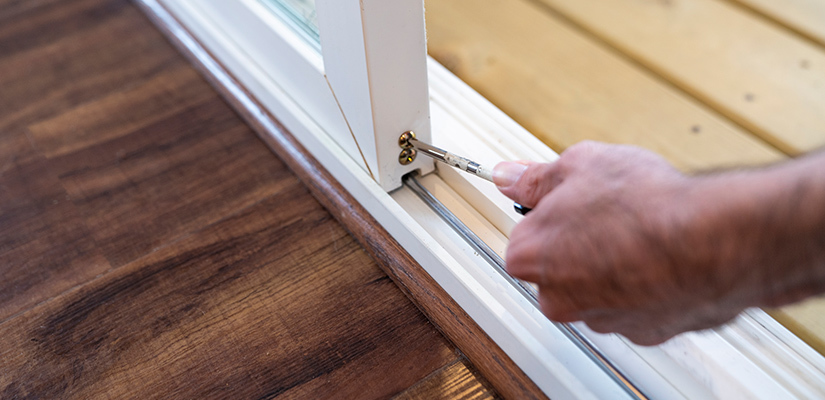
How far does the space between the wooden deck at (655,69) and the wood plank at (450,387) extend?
36 centimetres

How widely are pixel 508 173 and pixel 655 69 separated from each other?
1.71 feet

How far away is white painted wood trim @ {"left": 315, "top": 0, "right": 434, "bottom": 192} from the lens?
528mm

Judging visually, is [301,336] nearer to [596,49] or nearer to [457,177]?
[457,177]

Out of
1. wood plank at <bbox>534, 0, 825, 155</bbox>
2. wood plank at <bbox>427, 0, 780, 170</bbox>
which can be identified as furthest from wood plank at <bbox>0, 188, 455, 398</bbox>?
wood plank at <bbox>534, 0, 825, 155</bbox>

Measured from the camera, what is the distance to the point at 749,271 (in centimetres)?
30

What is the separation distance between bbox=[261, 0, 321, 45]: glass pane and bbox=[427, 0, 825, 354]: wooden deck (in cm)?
28

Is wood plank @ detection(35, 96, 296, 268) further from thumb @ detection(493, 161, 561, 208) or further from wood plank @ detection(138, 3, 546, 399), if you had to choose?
thumb @ detection(493, 161, 561, 208)

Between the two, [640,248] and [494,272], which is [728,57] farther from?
[640,248]

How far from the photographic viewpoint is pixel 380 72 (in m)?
0.56

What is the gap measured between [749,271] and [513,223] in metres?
0.29


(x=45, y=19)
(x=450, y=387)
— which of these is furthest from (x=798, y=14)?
(x=45, y=19)

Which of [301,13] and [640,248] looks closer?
[640,248]

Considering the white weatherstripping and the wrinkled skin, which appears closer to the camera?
the wrinkled skin

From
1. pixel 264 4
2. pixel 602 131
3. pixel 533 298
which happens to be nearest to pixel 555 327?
pixel 533 298
